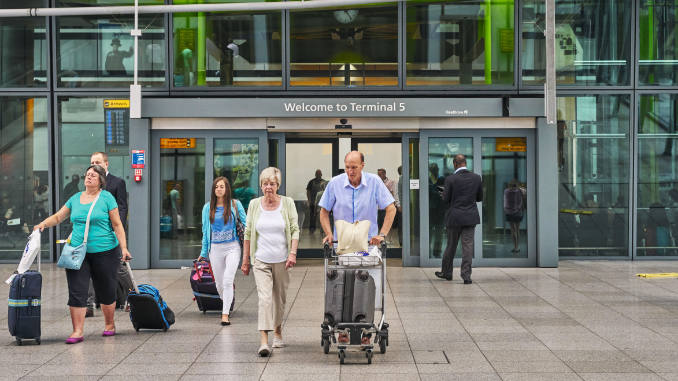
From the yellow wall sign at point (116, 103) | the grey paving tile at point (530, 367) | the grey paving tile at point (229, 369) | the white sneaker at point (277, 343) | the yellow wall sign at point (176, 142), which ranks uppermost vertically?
the yellow wall sign at point (116, 103)

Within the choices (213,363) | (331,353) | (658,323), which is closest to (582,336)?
(658,323)

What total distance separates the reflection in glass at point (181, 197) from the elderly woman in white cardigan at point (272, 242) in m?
7.77

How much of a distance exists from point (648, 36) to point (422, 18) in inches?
171

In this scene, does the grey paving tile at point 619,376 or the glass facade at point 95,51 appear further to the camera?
the glass facade at point 95,51

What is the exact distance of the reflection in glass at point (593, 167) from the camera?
16.7 meters

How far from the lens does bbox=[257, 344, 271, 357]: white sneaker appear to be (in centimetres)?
799

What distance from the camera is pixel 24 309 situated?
28.6 ft

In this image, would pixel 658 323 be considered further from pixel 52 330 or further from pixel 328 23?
pixel 328 23

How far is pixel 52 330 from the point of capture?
9.59m

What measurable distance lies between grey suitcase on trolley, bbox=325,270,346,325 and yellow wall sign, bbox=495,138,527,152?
8.69 metres

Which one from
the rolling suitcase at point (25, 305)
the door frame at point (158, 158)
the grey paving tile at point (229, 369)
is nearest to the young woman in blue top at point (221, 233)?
the rolling suitcase at point (25, 305)

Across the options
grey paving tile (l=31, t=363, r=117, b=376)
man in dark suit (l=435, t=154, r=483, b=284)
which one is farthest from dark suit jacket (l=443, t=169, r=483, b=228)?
grey paving tile (l=31, t=363, r=117, b=376)

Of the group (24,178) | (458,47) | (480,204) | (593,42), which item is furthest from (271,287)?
(593,42)

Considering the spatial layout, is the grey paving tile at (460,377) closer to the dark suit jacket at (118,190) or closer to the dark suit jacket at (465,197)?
the dark suit jacket at (118,190)
